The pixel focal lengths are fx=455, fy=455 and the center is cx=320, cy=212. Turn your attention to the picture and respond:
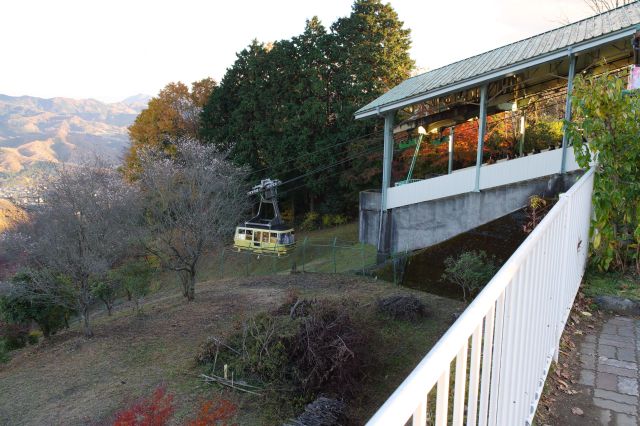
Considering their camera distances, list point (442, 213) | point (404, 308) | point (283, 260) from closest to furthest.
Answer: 1. point (404, 308)
2. point (442, 213)
3. point (283, 260)

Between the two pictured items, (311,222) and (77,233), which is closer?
(77,233)

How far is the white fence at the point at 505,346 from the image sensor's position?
3.06ft

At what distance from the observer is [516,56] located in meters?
11.4

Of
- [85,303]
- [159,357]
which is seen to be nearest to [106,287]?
[85,303]

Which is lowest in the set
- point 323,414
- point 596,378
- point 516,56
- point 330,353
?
point 323,414

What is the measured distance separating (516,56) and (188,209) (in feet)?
36.9

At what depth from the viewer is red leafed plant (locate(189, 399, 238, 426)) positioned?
6.76 m

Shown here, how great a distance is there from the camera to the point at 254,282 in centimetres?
1523

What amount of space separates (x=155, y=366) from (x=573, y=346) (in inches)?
321

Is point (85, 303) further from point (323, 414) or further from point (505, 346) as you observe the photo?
point (505, 346)

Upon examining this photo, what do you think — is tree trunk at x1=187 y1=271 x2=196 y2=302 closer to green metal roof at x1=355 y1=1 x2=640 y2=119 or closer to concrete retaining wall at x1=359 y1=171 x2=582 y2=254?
concrete retaining wall at x1=359 y1=171 x2=582 y2=254

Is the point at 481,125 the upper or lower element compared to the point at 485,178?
upper

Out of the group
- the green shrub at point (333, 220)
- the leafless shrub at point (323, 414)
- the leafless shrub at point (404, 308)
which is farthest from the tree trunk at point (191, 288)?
the green shrub at point (333, 220)

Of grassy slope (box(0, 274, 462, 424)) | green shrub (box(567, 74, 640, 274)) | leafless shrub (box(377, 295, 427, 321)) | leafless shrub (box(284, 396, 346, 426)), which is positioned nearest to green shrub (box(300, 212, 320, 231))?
grassy slope (box(0, 274, 462, 424))
